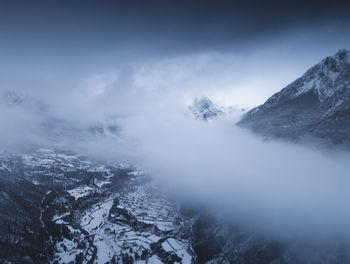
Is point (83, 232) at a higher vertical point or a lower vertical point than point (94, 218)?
lower

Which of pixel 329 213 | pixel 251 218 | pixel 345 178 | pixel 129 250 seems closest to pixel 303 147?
pixel 345 178

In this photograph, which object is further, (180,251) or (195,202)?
(195,202)

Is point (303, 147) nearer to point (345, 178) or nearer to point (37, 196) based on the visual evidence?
point (345, 178)

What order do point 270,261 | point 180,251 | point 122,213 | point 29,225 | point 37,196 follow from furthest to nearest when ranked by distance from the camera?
point 37,196 < point 122,213 < point 29,225 < point 180,251 < point 270,261

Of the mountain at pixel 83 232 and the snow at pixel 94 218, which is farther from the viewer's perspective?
→ the snow at pixel 94 218

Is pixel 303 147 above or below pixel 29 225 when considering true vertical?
below

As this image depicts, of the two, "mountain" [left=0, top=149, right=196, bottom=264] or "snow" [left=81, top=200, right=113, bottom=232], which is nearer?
"mountain" [left=0, top=149, right=196, bottom=264]

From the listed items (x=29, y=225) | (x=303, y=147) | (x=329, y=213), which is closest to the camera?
(x=329, y=213)

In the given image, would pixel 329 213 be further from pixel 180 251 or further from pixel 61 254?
pixel 61 254

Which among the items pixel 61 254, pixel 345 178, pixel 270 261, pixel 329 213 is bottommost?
pixel 270 261

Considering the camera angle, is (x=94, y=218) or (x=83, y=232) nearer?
(x=83, y=232)
